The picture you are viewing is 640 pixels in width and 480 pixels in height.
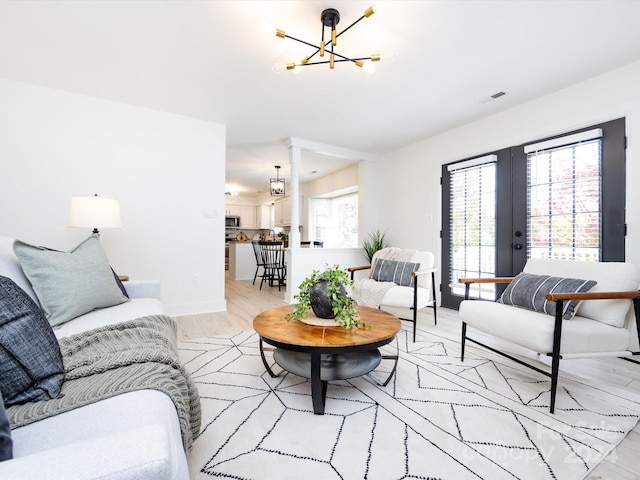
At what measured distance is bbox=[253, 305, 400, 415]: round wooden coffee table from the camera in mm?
1614

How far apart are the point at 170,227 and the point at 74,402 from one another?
121 inches

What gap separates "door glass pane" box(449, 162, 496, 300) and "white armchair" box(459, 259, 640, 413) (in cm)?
137

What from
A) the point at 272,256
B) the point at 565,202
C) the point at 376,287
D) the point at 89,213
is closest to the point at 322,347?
the point at 376,287

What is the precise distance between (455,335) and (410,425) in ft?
5.61

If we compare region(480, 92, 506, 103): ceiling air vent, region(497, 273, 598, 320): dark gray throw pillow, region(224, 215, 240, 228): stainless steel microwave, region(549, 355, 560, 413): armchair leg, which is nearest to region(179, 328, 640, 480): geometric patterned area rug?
region(549, 355, 560, 413): armchair leg

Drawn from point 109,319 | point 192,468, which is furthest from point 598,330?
point 109,319

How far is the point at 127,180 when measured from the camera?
3410 millimetres

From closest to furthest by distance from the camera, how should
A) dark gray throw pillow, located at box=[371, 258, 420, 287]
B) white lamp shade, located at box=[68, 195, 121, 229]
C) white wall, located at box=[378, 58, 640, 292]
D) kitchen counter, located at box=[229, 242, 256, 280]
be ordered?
white lamp shade, located at box=[68, 195, 121, 229]
white wall, located at box=[378, 58, 640, 292]
dark gray throw pillow, located at box=[371, 258, 420, 287]
kitchen counter, located at box=[229, 242, 256, 280]

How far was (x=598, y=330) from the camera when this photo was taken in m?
1.76

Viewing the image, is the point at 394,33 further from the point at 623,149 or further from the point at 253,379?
the point at 253,379

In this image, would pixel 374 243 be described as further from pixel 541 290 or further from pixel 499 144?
pixel 541 290

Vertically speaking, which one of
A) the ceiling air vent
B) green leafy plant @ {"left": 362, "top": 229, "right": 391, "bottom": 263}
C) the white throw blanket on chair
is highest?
the ceiling air vent

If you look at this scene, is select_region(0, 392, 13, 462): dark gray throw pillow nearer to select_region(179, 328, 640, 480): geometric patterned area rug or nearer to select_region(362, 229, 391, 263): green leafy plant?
select_region(179, 328, 640, 480): geometric patterned area rug

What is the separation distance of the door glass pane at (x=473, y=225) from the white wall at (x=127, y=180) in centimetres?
314
